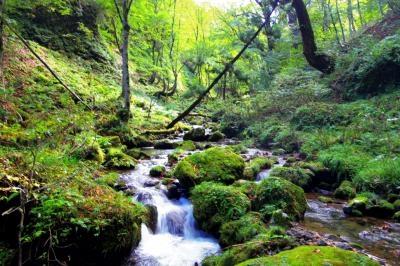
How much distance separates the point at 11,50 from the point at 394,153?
15.5 m

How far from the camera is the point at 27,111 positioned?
1008 cm

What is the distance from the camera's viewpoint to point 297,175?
30.0 ft

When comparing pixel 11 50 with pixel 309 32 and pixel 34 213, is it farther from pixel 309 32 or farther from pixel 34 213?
pixel 309 32

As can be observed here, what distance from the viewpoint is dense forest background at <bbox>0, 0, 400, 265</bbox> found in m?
5.01

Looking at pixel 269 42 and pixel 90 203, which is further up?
pixel 269 42

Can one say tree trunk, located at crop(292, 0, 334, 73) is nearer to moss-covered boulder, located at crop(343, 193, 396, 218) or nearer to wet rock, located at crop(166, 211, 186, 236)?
moss-covered boulder, located at crop(343, 193, 396, 218)

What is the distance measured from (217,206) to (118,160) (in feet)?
15.3

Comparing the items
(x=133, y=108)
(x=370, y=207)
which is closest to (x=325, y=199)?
(x=370, y=207)

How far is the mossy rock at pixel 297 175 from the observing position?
9.06m

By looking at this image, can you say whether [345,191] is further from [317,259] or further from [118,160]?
[118,160]

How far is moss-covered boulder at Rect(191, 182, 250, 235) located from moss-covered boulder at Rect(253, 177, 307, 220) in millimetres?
365

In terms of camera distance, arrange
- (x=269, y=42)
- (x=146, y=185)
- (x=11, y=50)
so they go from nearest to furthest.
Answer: (x=146, y=185), (x=11, y=50), (x=269, y=42)

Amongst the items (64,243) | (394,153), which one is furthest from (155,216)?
(394,153)

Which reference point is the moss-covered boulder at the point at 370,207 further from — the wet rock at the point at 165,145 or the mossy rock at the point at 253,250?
the wet rock at the point at 165,145
